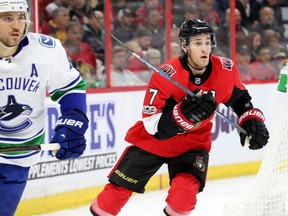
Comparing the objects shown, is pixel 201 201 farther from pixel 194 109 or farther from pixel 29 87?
pixel 29 87

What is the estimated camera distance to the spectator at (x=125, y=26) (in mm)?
5684

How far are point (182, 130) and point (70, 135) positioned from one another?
2.75ft

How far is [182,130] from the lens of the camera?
143 inches

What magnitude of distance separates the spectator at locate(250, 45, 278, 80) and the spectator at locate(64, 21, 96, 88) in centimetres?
193

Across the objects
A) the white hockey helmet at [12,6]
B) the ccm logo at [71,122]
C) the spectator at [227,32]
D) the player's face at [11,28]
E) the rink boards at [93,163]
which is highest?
the white hockey helmet at [12,6]

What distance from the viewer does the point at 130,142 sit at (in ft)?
12.9

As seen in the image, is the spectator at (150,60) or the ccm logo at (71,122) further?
the spectator at (150,60)

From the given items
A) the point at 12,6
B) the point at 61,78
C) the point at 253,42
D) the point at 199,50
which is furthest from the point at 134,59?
the point at 12,6

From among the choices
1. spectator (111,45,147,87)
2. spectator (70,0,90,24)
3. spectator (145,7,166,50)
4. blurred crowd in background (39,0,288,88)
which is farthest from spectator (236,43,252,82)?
spectator (70,0,90,24)

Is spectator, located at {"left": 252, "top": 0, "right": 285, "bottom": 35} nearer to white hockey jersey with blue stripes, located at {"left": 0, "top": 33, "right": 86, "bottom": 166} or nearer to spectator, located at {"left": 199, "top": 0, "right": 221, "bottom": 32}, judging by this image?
spectator, located at {"left": 199, "top": 0, "right": 221, "bottom": 32}

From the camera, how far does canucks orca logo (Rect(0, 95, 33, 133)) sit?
295 centimetres

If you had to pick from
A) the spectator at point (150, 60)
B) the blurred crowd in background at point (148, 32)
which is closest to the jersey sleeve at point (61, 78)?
the blurred crowd in background at point (148, 32)

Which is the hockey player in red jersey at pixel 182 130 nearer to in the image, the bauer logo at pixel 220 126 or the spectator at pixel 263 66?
the bauer logo at pixel 220 126

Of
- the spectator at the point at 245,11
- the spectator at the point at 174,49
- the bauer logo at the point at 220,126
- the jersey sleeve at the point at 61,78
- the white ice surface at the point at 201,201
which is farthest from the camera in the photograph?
the spectator at the point at 245,11
